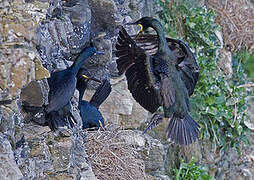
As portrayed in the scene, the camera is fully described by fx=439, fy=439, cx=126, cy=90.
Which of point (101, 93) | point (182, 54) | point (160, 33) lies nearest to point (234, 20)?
point (182, 54)

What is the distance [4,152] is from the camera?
1.78 meters

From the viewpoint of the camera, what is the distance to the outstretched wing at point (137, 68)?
3.20 meters

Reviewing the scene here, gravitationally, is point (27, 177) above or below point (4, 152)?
below

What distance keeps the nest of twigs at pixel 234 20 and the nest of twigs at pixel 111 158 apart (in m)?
3.82

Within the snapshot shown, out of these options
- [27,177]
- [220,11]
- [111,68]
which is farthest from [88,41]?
[220,11]

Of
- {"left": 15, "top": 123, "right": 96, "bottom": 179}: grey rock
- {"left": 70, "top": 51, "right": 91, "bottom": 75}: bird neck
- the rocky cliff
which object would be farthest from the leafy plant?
{"left": 15, "top": 123, "right": 96, "bottom": 179}: grey rock

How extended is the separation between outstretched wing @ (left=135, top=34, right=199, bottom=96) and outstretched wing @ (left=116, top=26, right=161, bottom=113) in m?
0.37

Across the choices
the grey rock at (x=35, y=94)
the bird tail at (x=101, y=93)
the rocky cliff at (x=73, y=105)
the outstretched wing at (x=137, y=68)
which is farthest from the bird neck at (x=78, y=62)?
the bird tail at (x=101, y=93)

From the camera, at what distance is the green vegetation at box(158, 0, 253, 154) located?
5711 mm

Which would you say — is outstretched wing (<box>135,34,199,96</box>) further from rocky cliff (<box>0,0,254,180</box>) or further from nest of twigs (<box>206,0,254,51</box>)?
nest of twigs (<box>206,0,254,51</box>)

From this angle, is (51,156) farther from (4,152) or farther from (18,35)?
(18,35)

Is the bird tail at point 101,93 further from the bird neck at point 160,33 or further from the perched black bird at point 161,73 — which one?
the bird neck at point 160,33

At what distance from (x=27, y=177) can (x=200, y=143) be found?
412cm

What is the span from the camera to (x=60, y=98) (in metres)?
2.75
